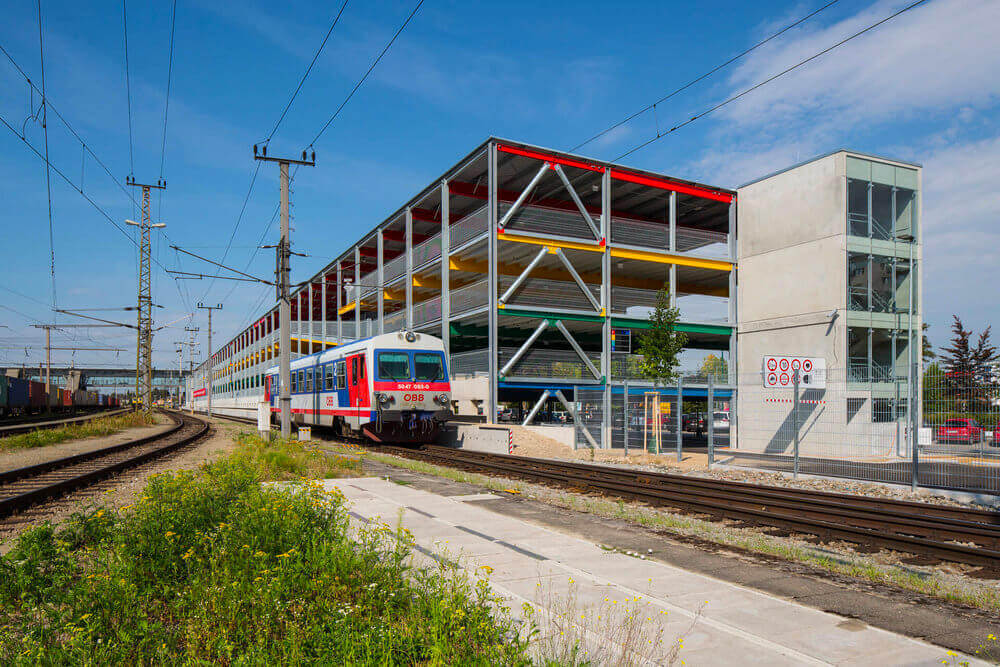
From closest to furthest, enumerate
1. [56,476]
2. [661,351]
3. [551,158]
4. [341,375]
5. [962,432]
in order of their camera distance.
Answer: [962,432], [56,476], [341,375], [661,351], [551,158]

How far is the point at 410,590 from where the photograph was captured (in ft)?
15.5

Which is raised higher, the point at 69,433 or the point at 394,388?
the point at 394,388

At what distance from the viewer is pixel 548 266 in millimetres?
36469

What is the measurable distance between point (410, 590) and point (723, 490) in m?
9.92

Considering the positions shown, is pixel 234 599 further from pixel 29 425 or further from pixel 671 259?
pixel 29 425

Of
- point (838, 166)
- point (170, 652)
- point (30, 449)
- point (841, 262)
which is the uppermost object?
point (838, 166)

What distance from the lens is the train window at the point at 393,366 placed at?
22.8 m

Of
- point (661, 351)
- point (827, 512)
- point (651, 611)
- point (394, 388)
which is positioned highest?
point (661, 351)

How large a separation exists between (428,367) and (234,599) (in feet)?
63.8

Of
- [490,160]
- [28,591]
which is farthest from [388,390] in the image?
[28,591]

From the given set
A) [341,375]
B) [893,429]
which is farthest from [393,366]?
[893,429]

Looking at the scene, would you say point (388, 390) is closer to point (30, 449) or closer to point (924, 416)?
point (30, 449)

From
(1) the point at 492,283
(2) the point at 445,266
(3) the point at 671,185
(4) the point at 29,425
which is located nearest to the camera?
(1) the point at 492,283

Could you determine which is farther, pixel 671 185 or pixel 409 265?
pixel 409 265
